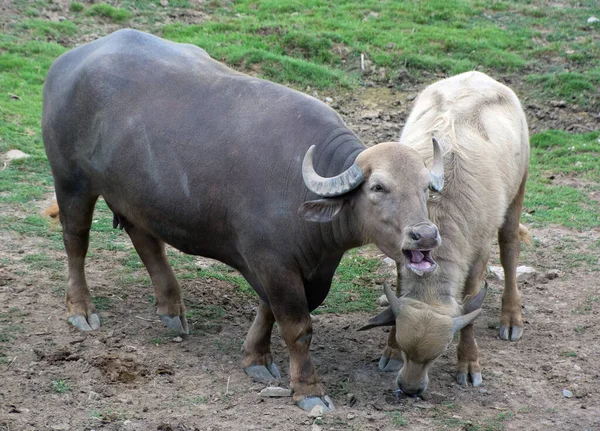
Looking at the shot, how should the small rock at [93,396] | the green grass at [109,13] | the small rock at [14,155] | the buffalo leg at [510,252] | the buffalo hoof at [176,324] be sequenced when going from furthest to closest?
the green grass at [109,13] < the small rock at [14,155] < the buffalo leg at [510,252] < the buffalo hoof at [176,324] < the small rock at [93,396]

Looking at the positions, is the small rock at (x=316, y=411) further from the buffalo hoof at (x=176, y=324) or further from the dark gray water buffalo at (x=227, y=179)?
the buffalo hoof at (x=176, y=324)

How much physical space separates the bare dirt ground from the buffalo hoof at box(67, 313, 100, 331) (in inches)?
2.8

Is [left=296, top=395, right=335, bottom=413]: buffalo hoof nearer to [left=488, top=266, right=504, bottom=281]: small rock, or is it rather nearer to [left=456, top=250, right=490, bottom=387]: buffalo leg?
[left=456, top=250, right=490, bottom=387]: buffalo leg

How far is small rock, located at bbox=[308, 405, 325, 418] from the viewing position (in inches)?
219

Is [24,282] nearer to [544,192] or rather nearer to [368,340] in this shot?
[368,340]

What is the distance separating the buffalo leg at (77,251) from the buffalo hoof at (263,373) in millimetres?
1349

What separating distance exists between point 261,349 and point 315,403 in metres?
0.67

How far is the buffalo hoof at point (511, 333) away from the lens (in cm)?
710

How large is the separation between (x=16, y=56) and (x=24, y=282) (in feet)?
20.9

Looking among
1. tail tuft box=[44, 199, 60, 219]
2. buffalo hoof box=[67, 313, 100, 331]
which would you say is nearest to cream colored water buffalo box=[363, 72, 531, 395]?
buffalo hoof box=[67, 313, 100, 331]

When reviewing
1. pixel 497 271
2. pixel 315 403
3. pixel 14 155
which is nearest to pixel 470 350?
pixel 315 403

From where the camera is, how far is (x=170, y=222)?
6.16m

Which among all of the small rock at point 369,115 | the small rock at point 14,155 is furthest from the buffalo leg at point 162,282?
the small rock at point 369,115

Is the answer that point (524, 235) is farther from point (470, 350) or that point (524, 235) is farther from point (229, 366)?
point (229, 366)
